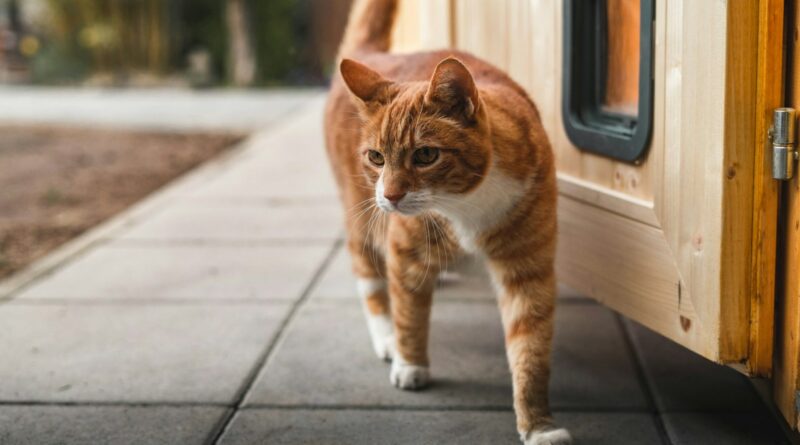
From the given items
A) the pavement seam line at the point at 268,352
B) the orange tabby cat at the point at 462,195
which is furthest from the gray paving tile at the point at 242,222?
the orange tabby cat at the point at 462,195

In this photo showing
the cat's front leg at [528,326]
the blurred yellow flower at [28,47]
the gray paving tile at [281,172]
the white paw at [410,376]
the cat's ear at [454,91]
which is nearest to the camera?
the cat's ear at [454,91]

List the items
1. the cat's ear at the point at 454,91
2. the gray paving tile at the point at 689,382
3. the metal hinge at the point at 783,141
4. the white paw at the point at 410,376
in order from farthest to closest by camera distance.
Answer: the white paw at the point at 410,376
the gray paving tile at the point at 689,382
the cat's ear at the point at 454,91
the metal hinge at the point at 783,141

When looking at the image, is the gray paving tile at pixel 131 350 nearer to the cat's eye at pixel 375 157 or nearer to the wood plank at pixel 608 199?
the cat's eye at pixel 375 157

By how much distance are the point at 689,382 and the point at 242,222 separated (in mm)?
2941

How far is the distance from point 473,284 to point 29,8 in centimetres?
1482

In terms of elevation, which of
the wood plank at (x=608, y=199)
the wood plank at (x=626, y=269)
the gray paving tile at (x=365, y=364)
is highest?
the wood plank at (x=608, y=199)

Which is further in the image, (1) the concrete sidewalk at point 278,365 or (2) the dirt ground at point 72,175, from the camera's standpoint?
(2) the dirt ground at point 72,175

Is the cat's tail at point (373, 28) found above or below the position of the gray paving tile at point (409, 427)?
above

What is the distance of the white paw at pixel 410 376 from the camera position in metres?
2.77

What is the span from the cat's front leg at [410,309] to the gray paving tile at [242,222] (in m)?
1.94

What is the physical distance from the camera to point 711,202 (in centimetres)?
219

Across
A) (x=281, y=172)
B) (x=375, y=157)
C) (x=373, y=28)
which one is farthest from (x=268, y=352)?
(x=281, y=172)

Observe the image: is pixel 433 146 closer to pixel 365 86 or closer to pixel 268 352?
pixel 365 86

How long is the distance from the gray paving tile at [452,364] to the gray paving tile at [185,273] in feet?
1.45
